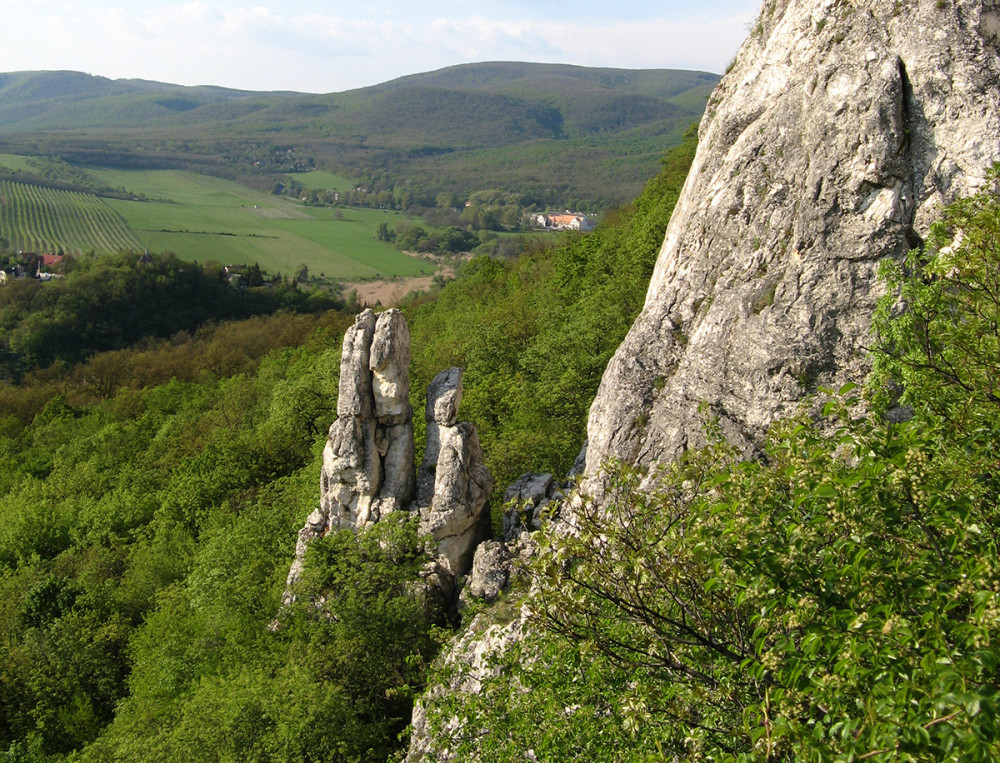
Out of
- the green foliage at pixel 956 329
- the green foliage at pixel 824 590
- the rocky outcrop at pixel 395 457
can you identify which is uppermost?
the green foliage at pixel 956 329

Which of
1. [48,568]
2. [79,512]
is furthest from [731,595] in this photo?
[79,512]

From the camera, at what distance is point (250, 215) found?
550ft

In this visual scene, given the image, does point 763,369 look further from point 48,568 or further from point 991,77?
point 48,568

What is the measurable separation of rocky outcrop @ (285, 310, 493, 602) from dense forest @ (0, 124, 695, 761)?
118cm

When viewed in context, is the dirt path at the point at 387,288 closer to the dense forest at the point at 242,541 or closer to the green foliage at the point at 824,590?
the dense forest at the point at 242,541

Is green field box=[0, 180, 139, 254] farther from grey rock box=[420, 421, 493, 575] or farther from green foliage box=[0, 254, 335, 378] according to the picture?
grey rock box=[420, 421, 493, 575]

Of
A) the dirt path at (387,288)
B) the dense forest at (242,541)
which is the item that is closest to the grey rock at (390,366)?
the dense forest at (242,541)

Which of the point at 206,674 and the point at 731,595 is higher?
the point at 731,595

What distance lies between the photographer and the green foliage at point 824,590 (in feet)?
18.7

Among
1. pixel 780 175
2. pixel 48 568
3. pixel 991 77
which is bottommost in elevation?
pixel 48 568

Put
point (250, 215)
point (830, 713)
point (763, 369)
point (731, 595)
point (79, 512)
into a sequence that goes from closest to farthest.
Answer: point (830, 713)
point (731, 595)
point (763, 369)
point (79, 512)
point (250, 215)

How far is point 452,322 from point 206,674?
32.7 meters

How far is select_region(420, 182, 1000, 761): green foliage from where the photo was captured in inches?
225

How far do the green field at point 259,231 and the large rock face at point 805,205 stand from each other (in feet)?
359
